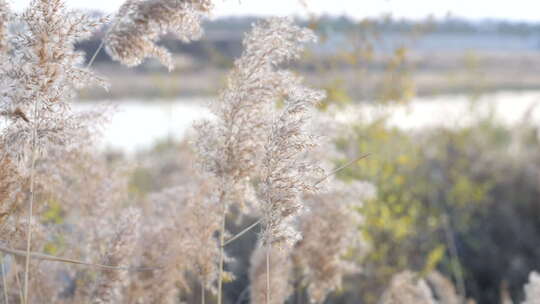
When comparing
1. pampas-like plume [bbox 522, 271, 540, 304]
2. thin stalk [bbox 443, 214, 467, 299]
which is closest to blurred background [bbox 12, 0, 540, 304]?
thin stalk [bbox 443, 214, 467, 299]

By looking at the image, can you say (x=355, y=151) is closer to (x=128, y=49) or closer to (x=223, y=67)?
(x=223, y=67)

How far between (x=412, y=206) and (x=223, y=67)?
2.86 m

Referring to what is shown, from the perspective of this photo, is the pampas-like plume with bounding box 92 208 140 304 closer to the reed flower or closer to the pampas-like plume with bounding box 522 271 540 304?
the reed flower

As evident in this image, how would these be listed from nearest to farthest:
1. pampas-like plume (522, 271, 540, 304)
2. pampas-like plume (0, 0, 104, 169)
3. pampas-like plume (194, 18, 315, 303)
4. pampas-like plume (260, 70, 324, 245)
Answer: pampas-like plume (0, 0, 104, 169) → pampas-like plume (260, 70, 324, 245) → pampas-like plume (194, 18, 315, 303) → pampas-like plume (522, 271, 540, 304)

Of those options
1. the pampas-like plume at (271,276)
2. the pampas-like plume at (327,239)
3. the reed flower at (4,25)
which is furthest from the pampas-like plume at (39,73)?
the pampas-like plume at (327,239)

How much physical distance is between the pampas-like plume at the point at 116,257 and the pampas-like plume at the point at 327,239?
0.87 m

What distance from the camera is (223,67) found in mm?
7734

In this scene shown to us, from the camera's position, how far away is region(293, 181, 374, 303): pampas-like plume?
3.02 meters

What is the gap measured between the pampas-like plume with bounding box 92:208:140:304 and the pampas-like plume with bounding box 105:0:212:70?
0.71 metres

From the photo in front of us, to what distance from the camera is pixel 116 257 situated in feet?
7.97

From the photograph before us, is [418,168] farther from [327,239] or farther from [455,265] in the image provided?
[327,239]

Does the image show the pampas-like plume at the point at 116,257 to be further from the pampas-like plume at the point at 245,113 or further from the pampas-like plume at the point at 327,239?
the pampas-like plume at the point at 327,239

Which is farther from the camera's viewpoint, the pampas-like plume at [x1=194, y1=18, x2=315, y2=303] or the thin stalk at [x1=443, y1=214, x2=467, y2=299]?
the thin stalk at [x1=443, y1=214, x2=467, y2=299]

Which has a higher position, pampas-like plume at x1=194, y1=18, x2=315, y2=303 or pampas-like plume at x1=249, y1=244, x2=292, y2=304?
pampas-like plume at x1=194, y1=18, x2=315, y2=303
